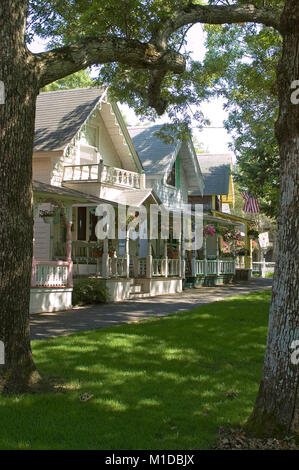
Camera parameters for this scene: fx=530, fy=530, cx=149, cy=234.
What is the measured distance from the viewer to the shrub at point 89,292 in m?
17.3

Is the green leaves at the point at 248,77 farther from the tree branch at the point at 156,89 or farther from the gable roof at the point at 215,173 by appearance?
the gable roof at the point at 215,173

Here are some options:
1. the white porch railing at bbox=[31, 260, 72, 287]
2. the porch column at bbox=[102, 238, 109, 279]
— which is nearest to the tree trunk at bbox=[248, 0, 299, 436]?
the white porch railing at bbox=[31, 260, 72, 287]

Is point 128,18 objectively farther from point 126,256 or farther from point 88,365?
point 126,256

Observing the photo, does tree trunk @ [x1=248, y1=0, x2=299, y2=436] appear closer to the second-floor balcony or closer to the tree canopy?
the tree canopy

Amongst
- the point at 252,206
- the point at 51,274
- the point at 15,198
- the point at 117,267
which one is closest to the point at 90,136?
the point at 117,267

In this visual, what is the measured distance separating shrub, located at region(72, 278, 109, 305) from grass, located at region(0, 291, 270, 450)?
582cm

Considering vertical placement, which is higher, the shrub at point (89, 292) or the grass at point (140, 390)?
the shrub at point (89, 292)

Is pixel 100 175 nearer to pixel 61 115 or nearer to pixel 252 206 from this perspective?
pixel 61 115

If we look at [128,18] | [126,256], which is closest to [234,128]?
[126,256]

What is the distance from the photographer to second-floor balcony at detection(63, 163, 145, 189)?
20781 millimetres

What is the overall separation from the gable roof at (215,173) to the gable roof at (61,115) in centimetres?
1382

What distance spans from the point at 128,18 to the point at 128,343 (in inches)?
299

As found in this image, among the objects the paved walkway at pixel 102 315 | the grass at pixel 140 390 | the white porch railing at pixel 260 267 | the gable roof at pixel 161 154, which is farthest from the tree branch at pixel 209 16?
the white porch railing at pixel 260 267

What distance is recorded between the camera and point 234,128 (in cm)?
2127
